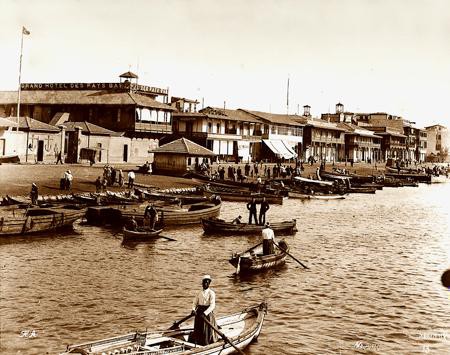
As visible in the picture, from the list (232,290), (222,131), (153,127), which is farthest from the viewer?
(222,131)

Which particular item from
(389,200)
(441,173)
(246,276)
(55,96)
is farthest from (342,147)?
(246,276)

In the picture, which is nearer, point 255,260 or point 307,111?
point 255,260

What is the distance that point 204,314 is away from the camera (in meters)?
12.7

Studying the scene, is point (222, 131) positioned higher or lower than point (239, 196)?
higher

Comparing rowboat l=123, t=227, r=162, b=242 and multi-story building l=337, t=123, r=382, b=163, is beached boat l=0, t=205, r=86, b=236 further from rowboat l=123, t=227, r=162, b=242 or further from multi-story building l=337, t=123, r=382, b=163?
multi-story building l=337, t=123, r=382, b=163

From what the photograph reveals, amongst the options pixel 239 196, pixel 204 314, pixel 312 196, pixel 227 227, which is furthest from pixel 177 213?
pixel 312 196

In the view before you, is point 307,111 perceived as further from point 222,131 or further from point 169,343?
point 169,343

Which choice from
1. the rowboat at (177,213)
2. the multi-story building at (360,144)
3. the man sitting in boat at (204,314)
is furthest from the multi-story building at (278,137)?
the man sitting in boat at (204,314)

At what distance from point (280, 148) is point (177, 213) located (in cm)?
5483

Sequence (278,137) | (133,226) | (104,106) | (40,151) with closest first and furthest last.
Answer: (133,226) → (40,151) → (104,106) → (278,137)

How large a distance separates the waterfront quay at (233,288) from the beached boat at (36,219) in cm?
50

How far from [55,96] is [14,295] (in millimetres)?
59133

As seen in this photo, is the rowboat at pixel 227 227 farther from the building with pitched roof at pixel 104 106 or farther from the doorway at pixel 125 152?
the building with pitched roof at pixel 104 106

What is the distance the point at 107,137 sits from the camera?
6097 cm
